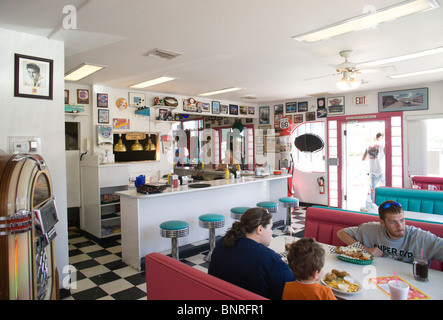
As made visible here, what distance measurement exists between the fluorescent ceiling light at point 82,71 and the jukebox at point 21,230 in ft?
9.95

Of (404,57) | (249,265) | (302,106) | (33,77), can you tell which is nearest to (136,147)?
(33,77)

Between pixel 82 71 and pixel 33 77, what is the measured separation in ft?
6.16

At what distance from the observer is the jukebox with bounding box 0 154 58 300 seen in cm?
203

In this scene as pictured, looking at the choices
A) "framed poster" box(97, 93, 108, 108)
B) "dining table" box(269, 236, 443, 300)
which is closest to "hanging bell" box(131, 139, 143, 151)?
"framed poster" box(97, 93, 108, 108)

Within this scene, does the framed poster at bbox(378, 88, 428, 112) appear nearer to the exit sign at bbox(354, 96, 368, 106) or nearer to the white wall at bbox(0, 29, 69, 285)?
the exit sign at bbox(354, 96, 368, 106)

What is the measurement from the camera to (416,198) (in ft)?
14.3

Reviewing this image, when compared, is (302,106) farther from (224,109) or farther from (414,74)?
A: (414,74)

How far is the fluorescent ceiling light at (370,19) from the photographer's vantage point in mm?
3000

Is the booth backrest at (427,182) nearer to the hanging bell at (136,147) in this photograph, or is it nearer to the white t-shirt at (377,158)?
the white t-shirt at (377,158)

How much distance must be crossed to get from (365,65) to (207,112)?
4.34 metres

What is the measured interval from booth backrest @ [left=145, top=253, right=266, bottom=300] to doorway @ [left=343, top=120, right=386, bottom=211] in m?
7.27

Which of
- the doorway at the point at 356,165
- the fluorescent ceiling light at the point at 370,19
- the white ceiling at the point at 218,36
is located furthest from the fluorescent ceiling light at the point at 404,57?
the doorway at the point at 356,165
